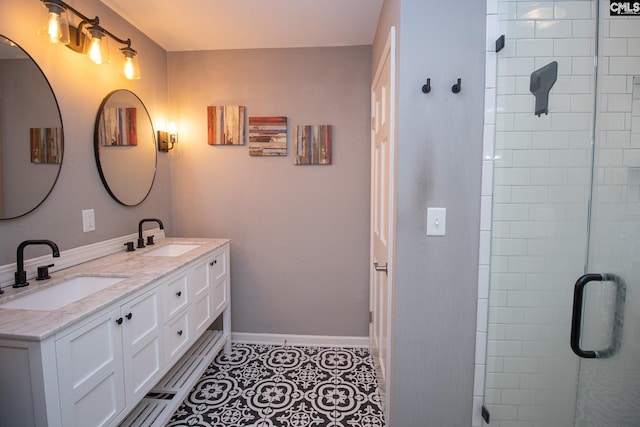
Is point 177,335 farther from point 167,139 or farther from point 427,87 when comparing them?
point 427,87

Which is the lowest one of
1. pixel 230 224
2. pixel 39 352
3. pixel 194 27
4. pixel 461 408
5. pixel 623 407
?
pixel 461 408

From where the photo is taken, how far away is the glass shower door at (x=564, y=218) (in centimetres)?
97

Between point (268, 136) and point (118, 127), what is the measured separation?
1.08 m

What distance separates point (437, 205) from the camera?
52.7 inches

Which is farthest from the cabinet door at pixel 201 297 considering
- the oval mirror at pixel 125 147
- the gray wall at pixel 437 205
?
the gray wall at pixel 437 205

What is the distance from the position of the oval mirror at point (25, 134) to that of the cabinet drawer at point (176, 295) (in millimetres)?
769

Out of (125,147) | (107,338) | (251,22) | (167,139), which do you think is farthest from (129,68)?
(107,338)

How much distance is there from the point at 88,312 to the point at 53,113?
3.83ft

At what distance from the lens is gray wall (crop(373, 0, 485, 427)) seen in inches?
50.9

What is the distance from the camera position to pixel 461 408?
1381mm

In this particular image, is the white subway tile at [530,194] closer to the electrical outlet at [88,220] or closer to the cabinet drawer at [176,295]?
the cabinet drawer at [176,295]

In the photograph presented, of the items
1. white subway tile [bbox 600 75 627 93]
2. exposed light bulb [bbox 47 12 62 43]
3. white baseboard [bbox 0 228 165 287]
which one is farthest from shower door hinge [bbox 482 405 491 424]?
exposed light bulb [bbox 47 12 62 43]

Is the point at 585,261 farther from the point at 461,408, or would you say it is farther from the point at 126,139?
the point at 126,139

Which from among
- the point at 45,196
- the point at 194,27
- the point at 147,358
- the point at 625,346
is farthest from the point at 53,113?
the point at 625,346
